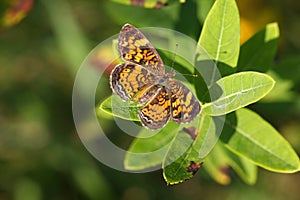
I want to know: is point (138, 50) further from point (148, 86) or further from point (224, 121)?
point (224, 121)

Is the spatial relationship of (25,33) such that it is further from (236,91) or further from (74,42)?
(236,91)

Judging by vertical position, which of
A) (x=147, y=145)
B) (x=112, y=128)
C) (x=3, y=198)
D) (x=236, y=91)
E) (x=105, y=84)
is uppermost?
(x=236, y=91)

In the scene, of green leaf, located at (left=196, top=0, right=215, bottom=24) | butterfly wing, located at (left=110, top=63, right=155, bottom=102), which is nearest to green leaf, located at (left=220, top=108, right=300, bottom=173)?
butterfly wing, located at (left=110, top=63, right=155, bottom=102)

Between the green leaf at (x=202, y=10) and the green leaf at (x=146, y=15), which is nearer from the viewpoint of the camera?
the green leaf at (x=202, y=10)

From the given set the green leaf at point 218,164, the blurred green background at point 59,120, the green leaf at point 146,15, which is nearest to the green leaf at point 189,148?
the green leaf at point 218,164

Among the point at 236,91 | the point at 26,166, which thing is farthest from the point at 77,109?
the point at 236,91

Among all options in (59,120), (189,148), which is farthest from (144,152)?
(59,120)

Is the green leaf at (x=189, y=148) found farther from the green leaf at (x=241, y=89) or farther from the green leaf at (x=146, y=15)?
the green leaf at (x=146, y=15)
